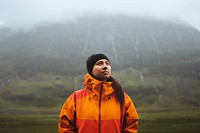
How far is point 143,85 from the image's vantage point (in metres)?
186

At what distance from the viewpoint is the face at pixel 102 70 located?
568 cm

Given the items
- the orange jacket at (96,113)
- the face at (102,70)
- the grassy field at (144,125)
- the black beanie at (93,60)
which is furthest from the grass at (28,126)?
the face at (102,70)

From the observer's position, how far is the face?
568cm

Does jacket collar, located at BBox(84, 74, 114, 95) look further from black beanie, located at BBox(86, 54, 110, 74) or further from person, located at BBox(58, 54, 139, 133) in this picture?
black beanie, located at BBox(86, 54, 110, 74)

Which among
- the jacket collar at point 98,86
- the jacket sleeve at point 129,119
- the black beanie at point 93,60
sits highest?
the black beanie at point 93,60

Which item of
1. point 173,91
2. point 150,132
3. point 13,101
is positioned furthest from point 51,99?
point 150,132

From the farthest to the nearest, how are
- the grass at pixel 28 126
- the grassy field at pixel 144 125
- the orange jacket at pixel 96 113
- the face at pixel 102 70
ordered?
1. the grass at pixel 28 126
2. the grassy field at pixel 144 125
3. the face at pixel 102 70
4. the orange jacket at pixel 96 113

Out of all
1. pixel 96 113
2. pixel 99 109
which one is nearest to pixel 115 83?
pixel 99 109

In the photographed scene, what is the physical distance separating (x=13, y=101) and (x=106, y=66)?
164 metres

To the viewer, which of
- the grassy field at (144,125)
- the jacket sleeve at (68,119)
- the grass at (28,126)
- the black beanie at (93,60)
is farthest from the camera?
the grass at (28,126)

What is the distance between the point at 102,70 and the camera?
18.6ft

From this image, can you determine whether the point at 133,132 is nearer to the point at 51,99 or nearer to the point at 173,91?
the point at 51,99

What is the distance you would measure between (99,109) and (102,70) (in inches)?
35.5

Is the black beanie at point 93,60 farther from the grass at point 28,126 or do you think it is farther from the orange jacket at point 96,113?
the grass at point 28,126
